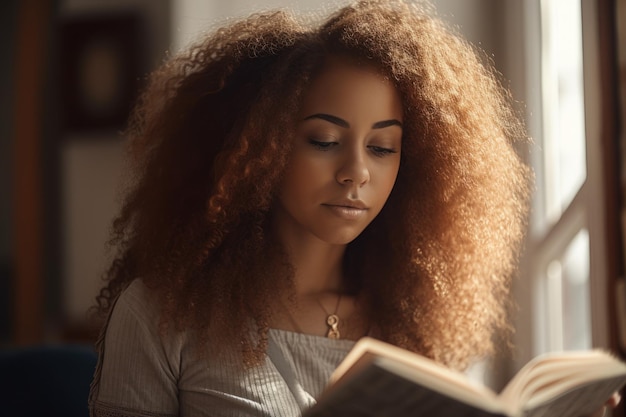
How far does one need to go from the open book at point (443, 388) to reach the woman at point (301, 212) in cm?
38

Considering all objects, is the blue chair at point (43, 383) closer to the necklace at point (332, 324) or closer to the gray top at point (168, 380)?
the gray top at point (168, 380)

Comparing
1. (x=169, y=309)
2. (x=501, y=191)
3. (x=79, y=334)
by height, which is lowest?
(x=79, y=334)

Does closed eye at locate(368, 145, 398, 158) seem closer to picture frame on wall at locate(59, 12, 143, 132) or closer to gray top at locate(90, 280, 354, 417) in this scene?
gray top at locate(90, 280, 354, 417)

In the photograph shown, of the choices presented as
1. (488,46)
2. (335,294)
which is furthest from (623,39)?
(488,46)

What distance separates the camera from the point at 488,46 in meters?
3.31

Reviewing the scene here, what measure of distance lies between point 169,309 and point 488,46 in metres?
2.36

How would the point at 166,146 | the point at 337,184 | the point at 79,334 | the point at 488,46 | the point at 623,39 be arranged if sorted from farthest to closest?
1. the point at 79,334
2. the point at 488,46
3. the point at 623,39
4. the point at 166,146
5. the point at 337,184

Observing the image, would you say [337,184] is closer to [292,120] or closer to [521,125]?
[292,120]

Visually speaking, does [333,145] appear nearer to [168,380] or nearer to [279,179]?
[279,179]

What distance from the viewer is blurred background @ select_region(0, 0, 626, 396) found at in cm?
292

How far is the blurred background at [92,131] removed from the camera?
292 cm

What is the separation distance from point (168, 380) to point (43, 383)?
0.47 metres

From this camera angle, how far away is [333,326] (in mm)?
1415

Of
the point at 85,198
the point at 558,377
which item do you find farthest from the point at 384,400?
the point at 85,198
